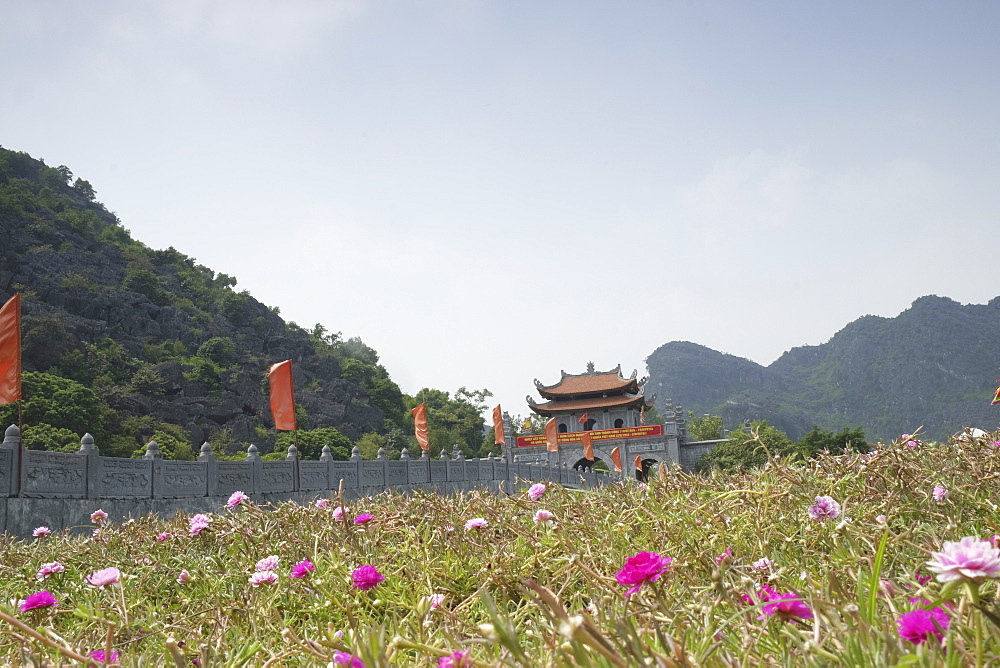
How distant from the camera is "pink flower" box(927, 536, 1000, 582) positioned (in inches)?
30.1

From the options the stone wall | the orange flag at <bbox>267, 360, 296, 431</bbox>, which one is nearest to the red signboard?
the stone wall

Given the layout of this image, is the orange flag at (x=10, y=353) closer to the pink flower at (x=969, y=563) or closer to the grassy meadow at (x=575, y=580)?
the grassy meadow at (x=575, y=580)

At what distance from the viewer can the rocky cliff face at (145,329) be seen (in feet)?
115

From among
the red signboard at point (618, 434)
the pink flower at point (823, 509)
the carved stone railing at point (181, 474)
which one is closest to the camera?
the pink flower at point (823, 509)

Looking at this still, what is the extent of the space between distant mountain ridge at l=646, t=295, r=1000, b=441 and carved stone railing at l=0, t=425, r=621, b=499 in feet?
280

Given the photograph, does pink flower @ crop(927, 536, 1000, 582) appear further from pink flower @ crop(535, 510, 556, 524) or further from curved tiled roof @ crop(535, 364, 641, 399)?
curved tiled roof @ crop(535, 364, 641, 399)

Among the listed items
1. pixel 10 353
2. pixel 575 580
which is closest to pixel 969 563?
pixel 575 580

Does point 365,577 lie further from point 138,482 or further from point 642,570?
point 138,482

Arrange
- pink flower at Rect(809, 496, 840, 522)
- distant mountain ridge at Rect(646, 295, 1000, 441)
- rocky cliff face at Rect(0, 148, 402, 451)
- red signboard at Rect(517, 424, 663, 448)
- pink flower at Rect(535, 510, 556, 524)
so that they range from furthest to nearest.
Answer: distant mountain ridge at Rect(646, 295, 1000, 441) → red signboard at Rect(517, 424, 663, 448) → rocky cliff face at Rect(0, 148, 402, 451) → pink flower at Rect(535, 510, 556, 524) → pink flower at Rect(809, 496, 840, 522)

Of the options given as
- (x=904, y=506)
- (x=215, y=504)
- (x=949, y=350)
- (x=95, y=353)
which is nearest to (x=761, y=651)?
(x=904, y=506)

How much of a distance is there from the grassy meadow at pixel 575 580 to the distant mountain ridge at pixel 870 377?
3854 inches

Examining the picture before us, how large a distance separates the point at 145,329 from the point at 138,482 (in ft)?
114

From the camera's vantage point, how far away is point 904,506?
2.17m

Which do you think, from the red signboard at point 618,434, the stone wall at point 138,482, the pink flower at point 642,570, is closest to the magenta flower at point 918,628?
the pink flower at point 642,570
